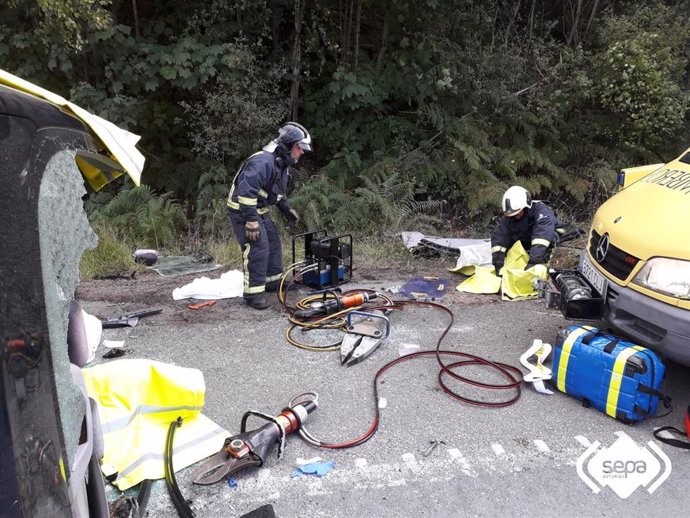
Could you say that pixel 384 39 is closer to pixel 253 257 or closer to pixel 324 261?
pixel 324 261

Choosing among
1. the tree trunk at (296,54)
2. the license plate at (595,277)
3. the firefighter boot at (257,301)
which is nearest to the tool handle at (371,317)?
the firefighter boot at (257,301)

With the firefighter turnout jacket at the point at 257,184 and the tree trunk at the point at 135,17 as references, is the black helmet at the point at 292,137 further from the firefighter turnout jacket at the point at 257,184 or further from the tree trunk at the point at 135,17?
the tree trunk at the point at 135,17

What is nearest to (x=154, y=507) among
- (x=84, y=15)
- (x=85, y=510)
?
(x=85, y=510)

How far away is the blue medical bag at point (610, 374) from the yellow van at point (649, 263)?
148 millimetres

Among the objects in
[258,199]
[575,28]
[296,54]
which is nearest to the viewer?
[258,199]

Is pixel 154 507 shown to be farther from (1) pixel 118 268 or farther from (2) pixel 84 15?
(2) pixel 84 15

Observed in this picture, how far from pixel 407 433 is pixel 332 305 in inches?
69.0

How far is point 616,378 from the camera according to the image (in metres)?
3.30

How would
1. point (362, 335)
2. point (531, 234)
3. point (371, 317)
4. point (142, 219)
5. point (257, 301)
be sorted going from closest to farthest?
point (362, 335), point (371, 317), point (257, 301), point (531, 234), point (142, 219)

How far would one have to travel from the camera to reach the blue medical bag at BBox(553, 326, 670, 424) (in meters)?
3.25

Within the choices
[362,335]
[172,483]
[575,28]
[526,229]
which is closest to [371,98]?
[526,229]

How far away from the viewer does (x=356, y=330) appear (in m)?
4.36

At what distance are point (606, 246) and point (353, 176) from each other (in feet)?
19.1

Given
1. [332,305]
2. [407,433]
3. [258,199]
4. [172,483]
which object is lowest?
[407,433]
